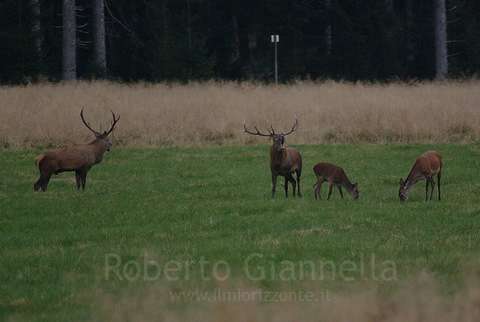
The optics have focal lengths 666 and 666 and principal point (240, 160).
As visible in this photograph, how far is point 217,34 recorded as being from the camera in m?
45.7

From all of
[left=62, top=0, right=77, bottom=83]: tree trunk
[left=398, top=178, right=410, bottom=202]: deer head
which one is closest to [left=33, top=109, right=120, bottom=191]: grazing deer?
[left=398, top=178, right=410, bottom=202]: deer head

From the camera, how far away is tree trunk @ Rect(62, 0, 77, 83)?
3117 cm

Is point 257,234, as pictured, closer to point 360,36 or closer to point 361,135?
point 361,135

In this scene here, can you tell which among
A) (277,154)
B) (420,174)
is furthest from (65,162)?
(420,174)

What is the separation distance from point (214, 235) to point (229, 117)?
12733 mm

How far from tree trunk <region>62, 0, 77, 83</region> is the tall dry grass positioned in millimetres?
6837

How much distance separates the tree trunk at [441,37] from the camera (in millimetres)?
35656

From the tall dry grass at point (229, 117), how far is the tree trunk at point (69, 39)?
269 inches

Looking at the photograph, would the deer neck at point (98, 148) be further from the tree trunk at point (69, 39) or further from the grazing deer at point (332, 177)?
the tree trunk at point (69, 39)

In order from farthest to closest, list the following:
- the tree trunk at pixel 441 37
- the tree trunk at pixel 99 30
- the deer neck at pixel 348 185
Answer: the tree trunk at pixel 441 37
the tree trunk at pixel 99 30
the deer neck at pixel 348 185

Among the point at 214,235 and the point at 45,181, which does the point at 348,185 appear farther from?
the point at 45,181

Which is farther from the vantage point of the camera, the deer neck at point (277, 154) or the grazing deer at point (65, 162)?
the grazing deer at point (65, 162)

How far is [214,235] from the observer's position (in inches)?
348

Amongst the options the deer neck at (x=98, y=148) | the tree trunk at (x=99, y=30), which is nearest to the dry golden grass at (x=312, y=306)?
the deer neck at (x=98, y=148)
